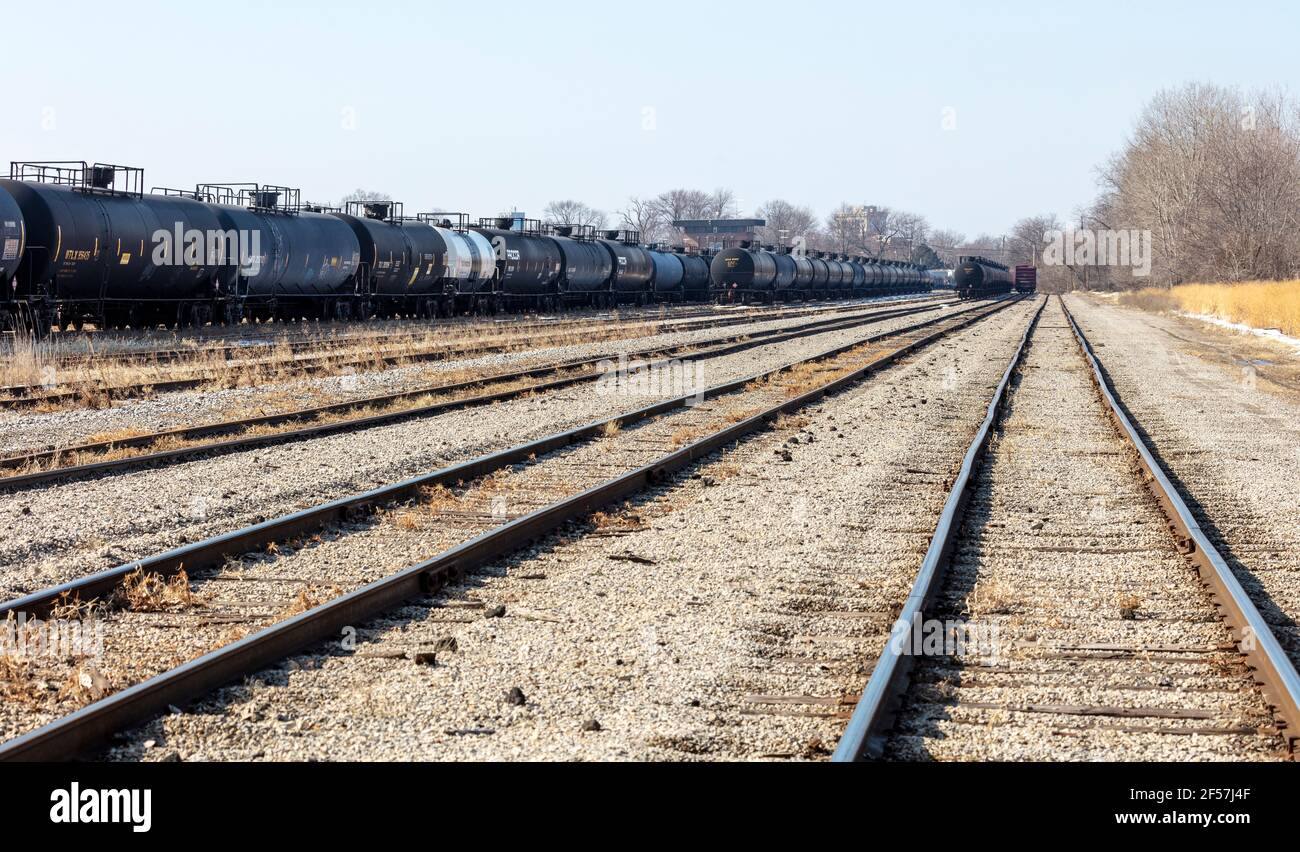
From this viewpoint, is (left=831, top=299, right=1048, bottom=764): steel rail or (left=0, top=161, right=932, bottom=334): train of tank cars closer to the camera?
(left=831, top=299, right=1048, bottom=764): steel rail

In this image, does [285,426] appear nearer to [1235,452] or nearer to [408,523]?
[408,523]

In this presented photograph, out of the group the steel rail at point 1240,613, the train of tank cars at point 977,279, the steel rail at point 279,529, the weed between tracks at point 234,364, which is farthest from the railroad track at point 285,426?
the train of tank cars at point 977,279

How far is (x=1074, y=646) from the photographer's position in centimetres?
623

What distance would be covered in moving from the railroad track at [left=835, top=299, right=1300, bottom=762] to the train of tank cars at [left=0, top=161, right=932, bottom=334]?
61.7 feet

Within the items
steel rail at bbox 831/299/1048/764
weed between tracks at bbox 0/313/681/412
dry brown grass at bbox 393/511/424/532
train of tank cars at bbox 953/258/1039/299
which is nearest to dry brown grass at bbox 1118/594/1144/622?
steel rail at bbox 831/299/1048/764

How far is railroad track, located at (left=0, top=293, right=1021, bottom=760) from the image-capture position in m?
5.21

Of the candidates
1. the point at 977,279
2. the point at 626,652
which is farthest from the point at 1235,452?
the point at 977,279

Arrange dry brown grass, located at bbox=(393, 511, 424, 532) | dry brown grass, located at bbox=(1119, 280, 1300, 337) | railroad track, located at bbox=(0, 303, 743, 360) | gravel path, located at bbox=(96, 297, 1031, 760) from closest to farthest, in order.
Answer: gravel path, located at bbox=(96, 297, 1031, 760), dry brown grass, located at bbox=(393, 511, 424, 532), railroad track, located at bbox=(0, 303, 743, 360), dry brown grass, located at bbox=(1119, 280, 1300, 337)

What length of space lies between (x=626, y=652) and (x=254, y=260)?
2491 cm

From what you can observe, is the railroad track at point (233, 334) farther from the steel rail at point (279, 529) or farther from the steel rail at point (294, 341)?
the steel rail at point (279, 529)

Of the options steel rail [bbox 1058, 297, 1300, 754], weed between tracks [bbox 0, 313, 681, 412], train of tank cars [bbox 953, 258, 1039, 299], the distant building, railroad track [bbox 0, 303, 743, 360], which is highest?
the distant building

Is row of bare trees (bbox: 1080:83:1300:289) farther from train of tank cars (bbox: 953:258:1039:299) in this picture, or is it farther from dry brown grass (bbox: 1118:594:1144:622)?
dry brown grass (bbox: 1118:594:1144:622)

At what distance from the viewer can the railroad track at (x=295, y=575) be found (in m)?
5.21
